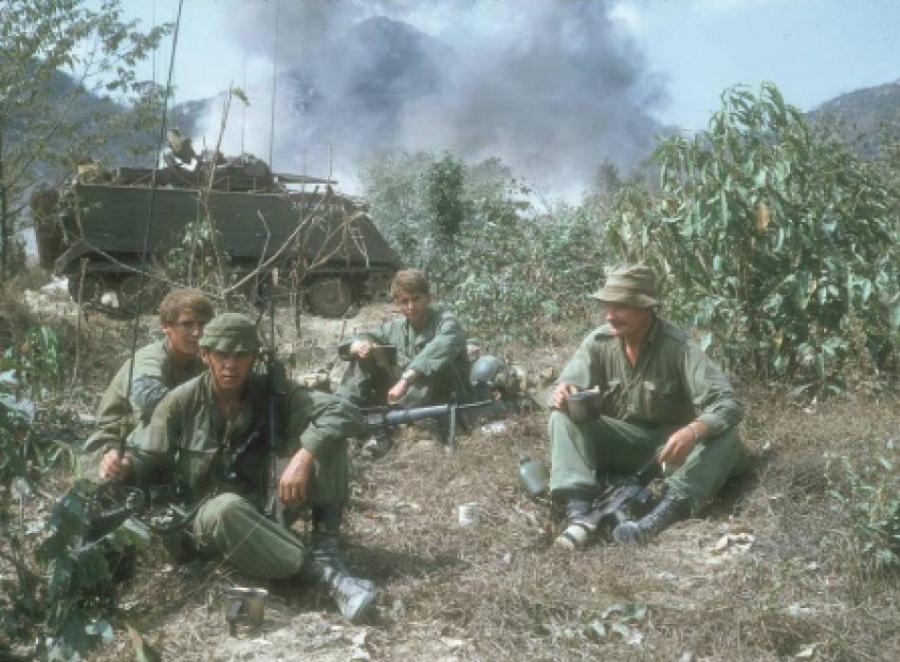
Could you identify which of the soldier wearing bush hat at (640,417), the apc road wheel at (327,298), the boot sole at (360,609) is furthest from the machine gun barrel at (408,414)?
the apc road wheel at (327,298)

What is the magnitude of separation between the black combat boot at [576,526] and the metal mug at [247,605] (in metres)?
1.42

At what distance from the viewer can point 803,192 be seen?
6.56 meters

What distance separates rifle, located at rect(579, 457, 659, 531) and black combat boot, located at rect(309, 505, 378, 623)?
114 cm

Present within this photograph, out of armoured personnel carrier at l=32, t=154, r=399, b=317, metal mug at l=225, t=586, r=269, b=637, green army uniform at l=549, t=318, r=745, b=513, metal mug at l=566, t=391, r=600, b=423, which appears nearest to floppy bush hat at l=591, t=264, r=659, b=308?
green army uniform at l=549, t=318, r=745, b=513

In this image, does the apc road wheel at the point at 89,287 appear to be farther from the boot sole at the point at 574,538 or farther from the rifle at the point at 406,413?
the boot sole at the point at 574,538

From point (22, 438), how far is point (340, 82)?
150 feet

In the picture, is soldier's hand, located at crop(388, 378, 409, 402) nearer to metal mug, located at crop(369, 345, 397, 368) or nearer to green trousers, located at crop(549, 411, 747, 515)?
metal mug, located at crop(369, 345, 397, 368)

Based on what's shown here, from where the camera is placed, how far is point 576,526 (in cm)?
484

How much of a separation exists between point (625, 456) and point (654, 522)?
1.85 ft

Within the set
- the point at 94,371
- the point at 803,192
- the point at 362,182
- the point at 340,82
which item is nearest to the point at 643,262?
the point at 803,192

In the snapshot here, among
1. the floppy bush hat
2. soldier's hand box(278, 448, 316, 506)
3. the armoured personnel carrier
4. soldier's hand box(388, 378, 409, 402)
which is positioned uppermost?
the armoured personnel carrier

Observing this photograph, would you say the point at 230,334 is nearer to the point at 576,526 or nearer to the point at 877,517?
the point at 576,526

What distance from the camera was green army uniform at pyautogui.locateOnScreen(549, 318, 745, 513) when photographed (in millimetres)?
4961

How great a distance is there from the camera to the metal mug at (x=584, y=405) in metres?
5.10
